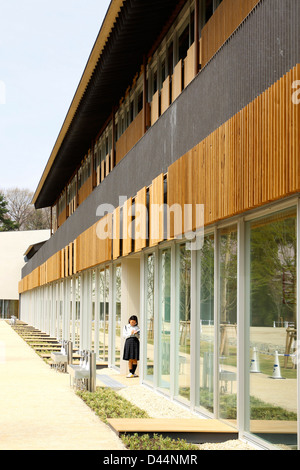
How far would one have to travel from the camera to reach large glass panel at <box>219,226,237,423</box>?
1083 centimetres

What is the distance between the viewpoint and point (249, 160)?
9.46 m

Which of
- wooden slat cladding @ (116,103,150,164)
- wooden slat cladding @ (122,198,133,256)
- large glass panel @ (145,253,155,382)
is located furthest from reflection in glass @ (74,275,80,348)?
large glass panel @ (145,253,155,382)

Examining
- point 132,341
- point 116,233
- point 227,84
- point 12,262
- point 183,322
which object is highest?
point 12,262

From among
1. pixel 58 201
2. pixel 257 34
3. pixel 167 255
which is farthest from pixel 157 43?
pixel 58 201

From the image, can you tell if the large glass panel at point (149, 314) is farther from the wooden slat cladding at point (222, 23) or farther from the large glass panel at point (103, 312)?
the large glass panel at point (103, 312)

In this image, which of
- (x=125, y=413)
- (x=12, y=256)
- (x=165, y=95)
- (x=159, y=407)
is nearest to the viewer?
(x=125, y=413)

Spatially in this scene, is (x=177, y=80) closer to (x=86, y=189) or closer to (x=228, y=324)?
(x=228, y=324)

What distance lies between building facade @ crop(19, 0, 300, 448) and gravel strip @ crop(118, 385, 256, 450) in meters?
0.21

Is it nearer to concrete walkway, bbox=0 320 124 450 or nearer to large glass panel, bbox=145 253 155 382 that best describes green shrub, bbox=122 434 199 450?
concrete walkway, bbox=0 320 124 450

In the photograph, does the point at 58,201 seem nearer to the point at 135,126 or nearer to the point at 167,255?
the point at 135,126

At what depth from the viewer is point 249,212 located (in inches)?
407

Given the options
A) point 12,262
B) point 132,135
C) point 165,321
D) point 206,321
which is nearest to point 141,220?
point 165,321

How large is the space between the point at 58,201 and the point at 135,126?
28168 mm

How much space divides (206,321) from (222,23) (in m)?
4.80
